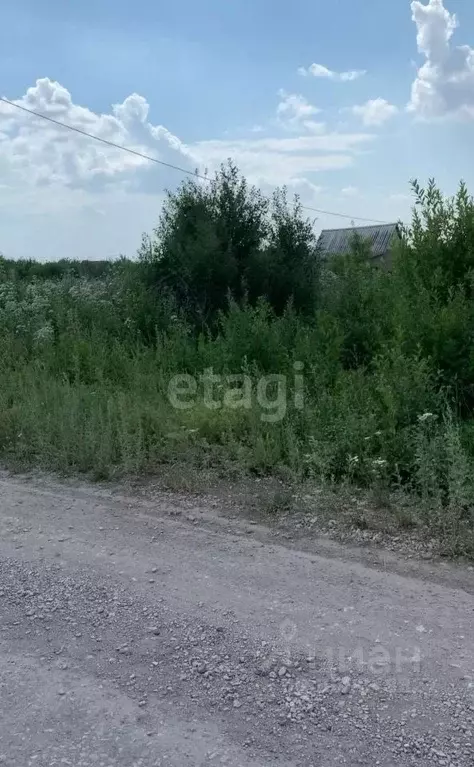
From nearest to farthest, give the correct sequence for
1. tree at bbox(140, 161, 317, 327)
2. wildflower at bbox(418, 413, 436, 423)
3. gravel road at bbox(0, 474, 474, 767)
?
gravel road at bbox(0, 474, 474, 767) → wildflower at bbox(418, 413, 436, 423) → tree at bbox(140, 161, 317, 327)

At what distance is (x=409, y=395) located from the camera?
5.45 meters

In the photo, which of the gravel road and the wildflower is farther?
the wildflower

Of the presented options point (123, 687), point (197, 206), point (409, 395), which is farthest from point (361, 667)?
point (197, 206)

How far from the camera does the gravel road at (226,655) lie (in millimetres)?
2344

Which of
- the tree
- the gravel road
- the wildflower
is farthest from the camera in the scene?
the tree

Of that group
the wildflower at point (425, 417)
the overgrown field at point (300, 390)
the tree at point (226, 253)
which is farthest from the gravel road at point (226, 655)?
the tree at point (226, 253)

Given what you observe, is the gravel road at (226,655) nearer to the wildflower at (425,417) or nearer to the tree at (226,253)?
the wildflower at (425,417)

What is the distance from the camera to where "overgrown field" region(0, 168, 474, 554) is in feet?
16.5

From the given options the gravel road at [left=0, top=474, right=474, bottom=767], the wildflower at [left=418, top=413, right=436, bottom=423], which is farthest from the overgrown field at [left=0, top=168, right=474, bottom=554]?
the gravel road at [left=0, top=474, right=474, bottom=767]

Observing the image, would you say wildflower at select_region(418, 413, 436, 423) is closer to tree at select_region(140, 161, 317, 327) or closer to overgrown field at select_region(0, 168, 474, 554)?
→ overgrown field at select_region(0, 168, 474, 554)

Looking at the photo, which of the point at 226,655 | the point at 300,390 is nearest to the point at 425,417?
the point at 300,390

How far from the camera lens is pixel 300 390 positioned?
6.42 metres

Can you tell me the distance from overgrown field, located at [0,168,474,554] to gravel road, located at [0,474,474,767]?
960 mm

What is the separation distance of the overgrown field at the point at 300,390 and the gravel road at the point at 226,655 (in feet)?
3.15
